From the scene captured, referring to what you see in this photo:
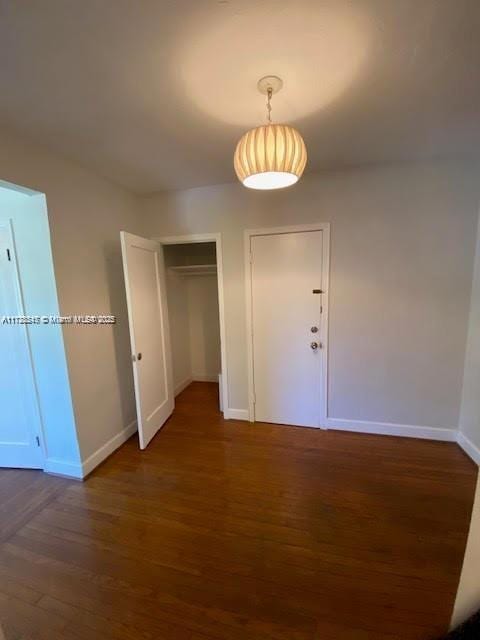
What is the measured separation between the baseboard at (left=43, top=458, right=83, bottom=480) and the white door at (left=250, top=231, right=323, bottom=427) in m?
1.69

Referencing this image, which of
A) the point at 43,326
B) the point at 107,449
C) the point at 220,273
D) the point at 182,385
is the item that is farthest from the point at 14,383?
the point at 182,385

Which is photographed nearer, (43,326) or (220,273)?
(43,326)

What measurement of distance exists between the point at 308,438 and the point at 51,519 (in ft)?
6.90

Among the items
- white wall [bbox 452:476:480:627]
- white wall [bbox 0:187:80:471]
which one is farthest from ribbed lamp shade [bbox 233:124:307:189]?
white wall [bbox 0:187:80:471]

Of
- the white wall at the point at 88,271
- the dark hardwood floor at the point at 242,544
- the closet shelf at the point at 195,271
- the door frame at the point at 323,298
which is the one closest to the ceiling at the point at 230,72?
the white wall at the point at 88,271

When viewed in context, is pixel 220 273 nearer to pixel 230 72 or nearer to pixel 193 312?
pixel 193 312

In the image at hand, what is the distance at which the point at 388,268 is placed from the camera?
2.46 meters

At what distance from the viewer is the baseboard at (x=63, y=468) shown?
2182 mm

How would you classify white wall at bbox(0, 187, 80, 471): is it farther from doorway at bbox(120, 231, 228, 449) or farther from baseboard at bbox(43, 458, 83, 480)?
doorway at bbox(120, 231, 228, 449)

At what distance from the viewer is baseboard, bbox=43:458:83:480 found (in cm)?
218

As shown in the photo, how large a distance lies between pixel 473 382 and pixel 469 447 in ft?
1.78

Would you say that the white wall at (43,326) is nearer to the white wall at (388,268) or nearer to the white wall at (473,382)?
the white wall at (388,268)

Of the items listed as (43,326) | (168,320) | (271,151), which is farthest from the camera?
(168,320)

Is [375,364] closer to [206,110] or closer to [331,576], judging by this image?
[331,576]
